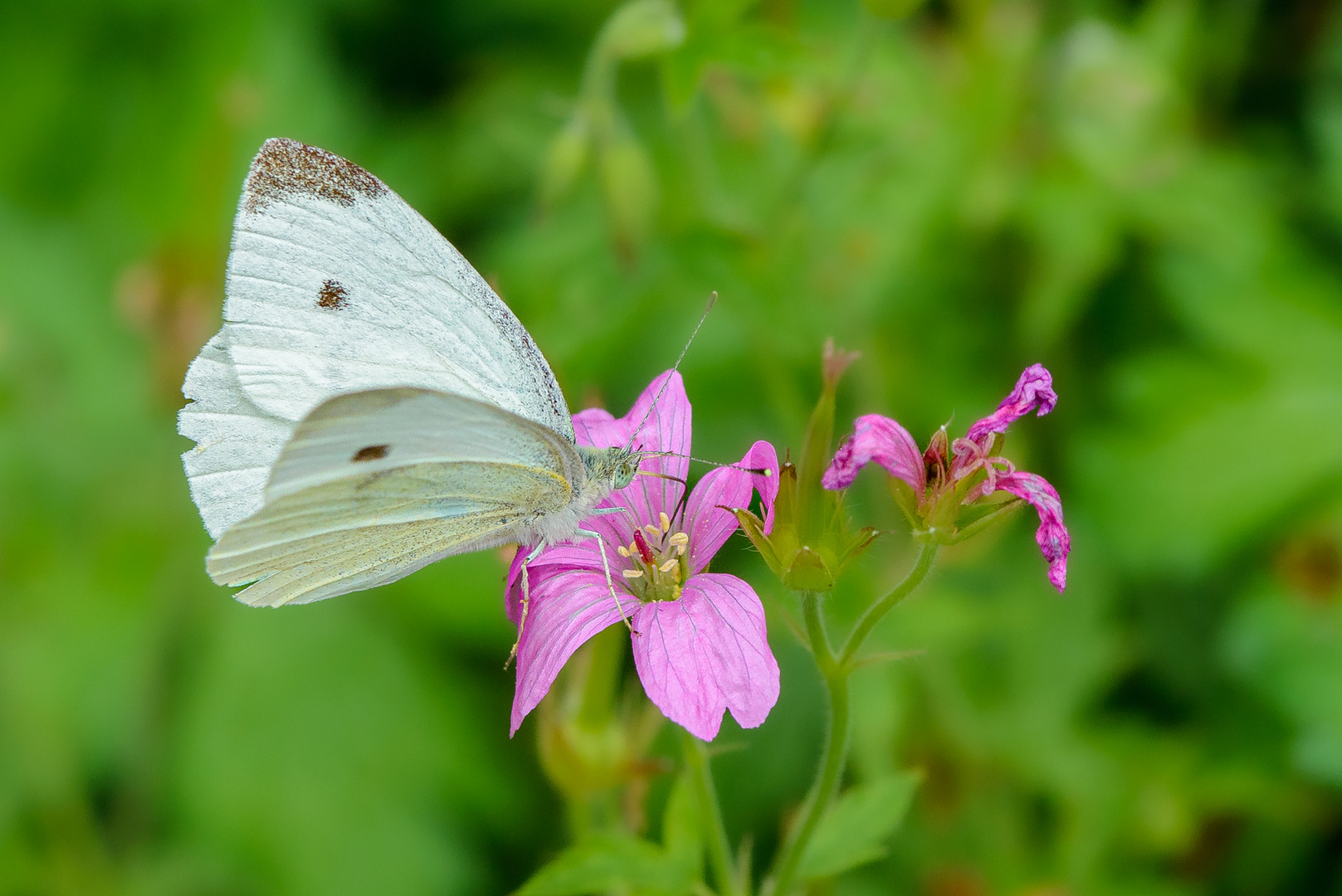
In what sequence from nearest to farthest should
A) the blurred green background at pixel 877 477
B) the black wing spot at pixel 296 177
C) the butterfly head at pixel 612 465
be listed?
the black wing spot at pixel 296 177 < the butterfly head at pixel 612 465 < the blurred green background at pixel 877 477

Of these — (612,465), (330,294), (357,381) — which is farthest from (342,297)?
(612,465)

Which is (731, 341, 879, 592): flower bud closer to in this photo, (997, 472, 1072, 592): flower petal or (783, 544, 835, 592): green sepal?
(783, 544, 835, 592): green sepal

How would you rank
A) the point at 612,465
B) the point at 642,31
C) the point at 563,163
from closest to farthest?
the point at 612,465, the point at 642,31, the point at 563,163

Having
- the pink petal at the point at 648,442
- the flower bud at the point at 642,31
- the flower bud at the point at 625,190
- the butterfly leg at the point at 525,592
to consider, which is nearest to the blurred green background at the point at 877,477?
the flower bud at the point at 625,190

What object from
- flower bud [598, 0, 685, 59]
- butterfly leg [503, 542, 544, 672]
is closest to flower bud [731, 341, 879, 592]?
butterfly leg [503, 542, 544, 672]

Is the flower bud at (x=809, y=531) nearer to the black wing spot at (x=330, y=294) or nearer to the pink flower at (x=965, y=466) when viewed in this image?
the pink flower at (x=965, y=466)

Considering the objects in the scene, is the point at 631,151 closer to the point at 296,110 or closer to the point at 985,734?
the point at 985,734

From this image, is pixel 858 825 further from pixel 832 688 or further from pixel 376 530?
pixel 376 530
